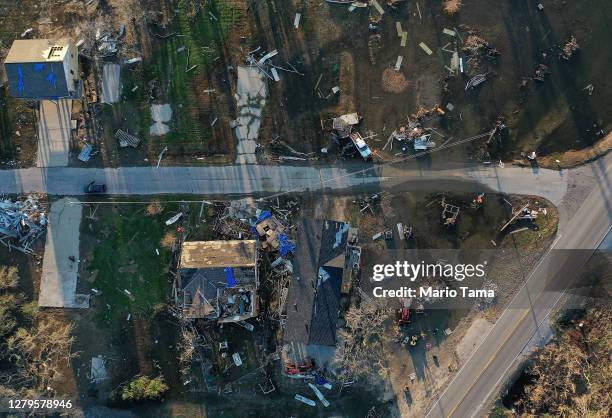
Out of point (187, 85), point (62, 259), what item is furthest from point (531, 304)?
point (62, 259)

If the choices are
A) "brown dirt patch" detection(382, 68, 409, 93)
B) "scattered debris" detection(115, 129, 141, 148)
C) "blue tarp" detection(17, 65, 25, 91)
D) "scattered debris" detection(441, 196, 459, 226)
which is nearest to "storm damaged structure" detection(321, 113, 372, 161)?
"brown dirt patch" detection(382, 68, 409, 93)

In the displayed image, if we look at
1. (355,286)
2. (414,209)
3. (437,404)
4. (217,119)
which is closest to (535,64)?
(414,209)

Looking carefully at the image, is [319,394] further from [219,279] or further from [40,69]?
[40,69]

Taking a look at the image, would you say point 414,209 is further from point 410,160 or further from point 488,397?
point 488,397

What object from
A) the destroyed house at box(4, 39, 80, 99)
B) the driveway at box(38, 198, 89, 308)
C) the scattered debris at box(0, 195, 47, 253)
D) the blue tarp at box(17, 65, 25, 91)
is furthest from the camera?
A: the driveway at box(38, 198, 89, 308)

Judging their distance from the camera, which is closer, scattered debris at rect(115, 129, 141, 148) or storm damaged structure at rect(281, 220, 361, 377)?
storm damaged structure at rect(281, 220, 361, 377)

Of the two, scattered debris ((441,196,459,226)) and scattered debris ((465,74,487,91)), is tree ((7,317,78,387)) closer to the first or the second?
scattered debris ((441,196,459,226))
